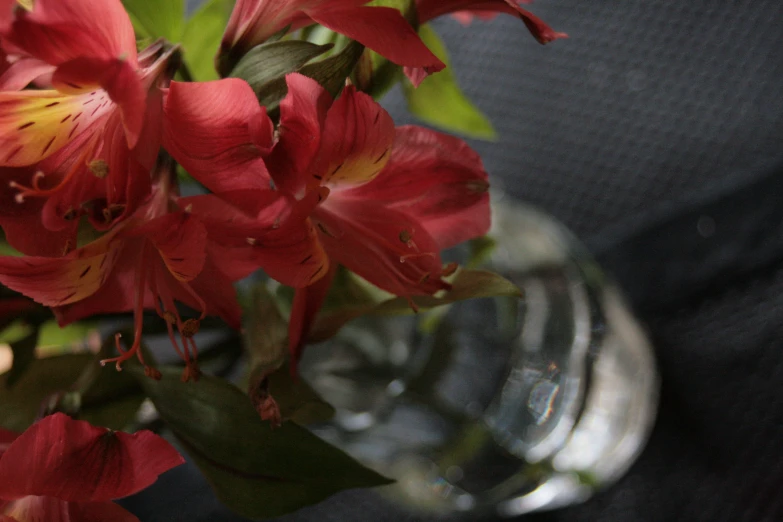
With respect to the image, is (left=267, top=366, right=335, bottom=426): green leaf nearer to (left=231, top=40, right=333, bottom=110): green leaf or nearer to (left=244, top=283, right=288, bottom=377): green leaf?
(left=244, top=283, right=288, bottom=377): green leaf

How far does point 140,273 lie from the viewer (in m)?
0.26

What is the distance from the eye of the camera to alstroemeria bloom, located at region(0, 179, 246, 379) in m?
0.22

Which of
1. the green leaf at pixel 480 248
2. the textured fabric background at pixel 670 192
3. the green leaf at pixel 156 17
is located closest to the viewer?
the green leaf at pixel 156 17

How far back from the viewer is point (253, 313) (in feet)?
1.13

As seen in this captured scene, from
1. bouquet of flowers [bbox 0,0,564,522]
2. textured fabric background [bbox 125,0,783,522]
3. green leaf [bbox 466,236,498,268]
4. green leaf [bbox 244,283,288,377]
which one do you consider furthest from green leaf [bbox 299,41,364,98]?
textured fabric background [bbox 125,0,783,522]

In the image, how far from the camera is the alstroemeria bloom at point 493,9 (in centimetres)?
24

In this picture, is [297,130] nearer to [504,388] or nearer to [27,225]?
[27,225]

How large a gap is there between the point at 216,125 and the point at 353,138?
0.04 m

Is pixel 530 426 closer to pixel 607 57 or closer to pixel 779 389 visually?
pixel 779 389

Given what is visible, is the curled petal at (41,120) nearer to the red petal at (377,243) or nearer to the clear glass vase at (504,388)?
the red petal at (377,243)

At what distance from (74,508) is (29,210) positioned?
9 cm

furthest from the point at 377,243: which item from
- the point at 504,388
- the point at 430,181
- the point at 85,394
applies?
the point at 504,388

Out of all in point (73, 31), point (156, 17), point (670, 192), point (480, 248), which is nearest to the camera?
point (73, 31)

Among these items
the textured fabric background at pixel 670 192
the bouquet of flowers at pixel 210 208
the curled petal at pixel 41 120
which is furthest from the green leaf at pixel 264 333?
the textured fabric background at pixel 670 192
